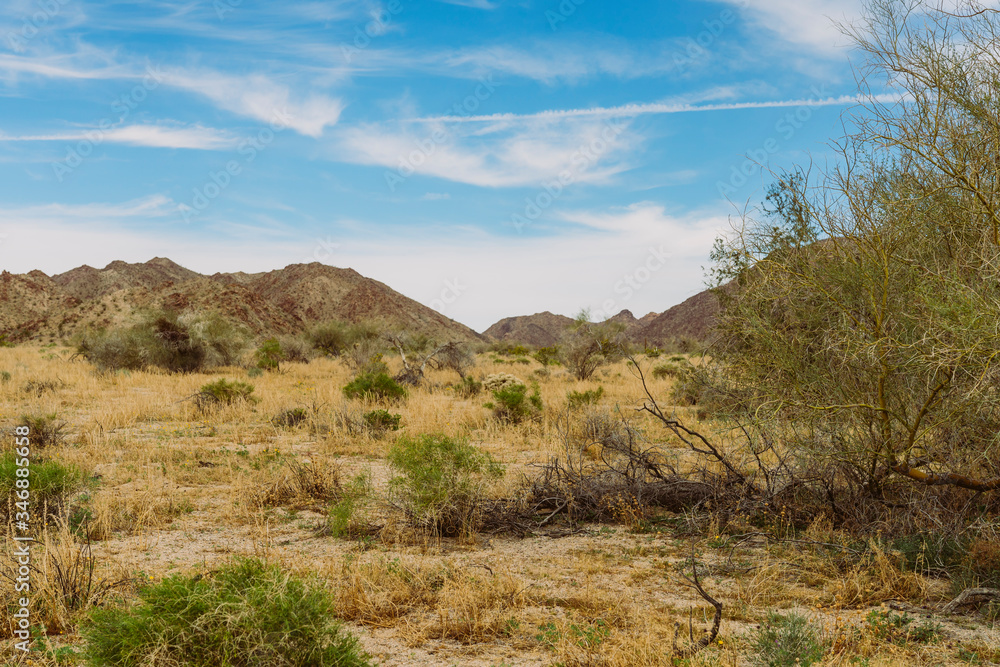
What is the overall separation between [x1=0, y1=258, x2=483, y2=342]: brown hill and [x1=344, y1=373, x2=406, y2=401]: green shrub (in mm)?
30178

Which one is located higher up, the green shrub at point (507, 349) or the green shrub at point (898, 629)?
the green shrub at point (507, 349)

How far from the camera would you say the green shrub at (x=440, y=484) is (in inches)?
255

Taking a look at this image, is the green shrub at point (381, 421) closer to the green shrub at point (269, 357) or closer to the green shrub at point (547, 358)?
the green shrub at point (269, 357)

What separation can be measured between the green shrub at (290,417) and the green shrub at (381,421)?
1416 mm

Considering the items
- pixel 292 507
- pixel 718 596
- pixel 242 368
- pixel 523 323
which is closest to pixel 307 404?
pixel 292 507

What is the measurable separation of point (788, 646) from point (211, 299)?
6224 centimetres

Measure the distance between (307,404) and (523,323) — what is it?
10225 cm

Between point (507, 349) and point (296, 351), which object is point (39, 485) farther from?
point (507, 349)

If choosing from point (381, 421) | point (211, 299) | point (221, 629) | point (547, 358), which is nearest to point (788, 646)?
point (221, 629)

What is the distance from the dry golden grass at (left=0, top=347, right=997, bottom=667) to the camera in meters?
4.12

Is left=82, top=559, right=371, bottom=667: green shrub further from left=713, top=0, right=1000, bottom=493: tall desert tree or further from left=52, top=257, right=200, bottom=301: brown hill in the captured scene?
left=52, top=257, right=200, bottom=301: brown hill

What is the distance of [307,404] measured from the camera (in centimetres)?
1294

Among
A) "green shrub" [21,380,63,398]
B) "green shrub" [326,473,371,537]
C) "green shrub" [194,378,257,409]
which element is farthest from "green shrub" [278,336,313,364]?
"green shrub" [326,473,371,537]

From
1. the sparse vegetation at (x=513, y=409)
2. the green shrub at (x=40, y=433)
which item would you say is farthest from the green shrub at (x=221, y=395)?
the sparse vegetation at (x=513, y=409)
